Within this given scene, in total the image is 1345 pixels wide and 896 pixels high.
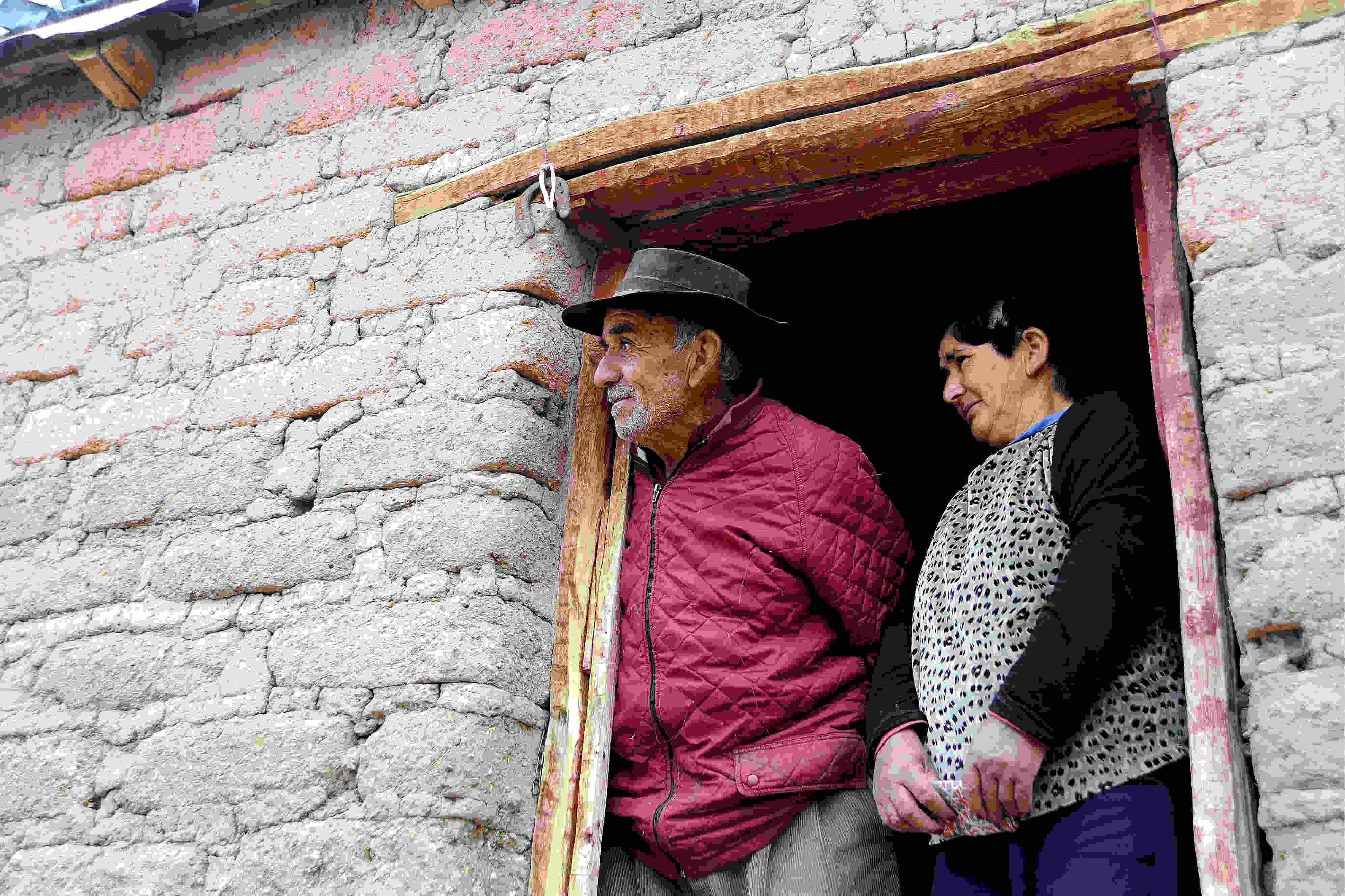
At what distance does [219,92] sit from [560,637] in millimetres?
2041

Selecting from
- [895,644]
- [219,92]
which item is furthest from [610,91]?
[895,644]

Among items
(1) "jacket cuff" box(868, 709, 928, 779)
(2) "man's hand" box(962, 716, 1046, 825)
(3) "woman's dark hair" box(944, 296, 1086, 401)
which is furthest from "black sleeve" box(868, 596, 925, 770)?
(3) "woman's dark hair" box(944, 296, 1086, 401)

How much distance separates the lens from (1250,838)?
189 cm

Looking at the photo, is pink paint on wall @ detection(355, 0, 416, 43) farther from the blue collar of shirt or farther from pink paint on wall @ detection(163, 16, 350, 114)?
the blue collar of shirt

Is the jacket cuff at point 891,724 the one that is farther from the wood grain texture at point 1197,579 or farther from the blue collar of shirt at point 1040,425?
the blue collar of shirt at point 1040,425

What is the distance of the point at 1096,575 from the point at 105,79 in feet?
10.3

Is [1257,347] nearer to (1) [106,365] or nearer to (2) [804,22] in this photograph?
(2) [804,22]

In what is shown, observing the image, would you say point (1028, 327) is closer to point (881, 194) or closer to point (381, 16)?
point (881, 194)

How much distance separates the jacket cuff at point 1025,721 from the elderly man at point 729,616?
1.65 feet

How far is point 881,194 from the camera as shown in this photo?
9.42 ft

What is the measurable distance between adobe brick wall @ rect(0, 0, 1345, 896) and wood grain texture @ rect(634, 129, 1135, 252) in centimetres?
27

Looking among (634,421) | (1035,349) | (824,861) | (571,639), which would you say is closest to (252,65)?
(634,421)

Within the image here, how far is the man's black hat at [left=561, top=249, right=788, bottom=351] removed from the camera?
2.83m

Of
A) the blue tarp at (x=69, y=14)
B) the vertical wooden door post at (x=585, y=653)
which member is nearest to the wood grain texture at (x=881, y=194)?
the vertical wooden door post at (x=585, y=653)
